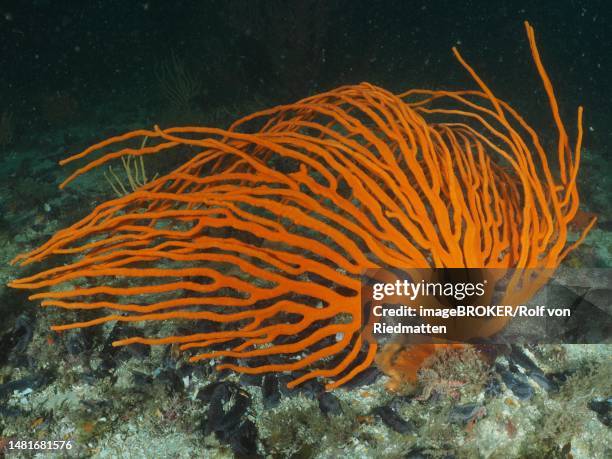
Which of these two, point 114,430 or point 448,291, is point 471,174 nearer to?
point 448,291

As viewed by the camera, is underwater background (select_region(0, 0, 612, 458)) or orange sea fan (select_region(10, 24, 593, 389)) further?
underwater background (select_region(0, 0, 612, 458))

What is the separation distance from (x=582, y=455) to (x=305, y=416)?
5.06 ft

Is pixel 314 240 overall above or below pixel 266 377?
above

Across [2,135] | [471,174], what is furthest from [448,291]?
[2,135]

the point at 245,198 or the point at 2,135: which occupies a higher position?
the point at 2,135

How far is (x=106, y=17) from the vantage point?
48250mm

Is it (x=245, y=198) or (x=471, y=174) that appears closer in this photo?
(x=245, y=198)

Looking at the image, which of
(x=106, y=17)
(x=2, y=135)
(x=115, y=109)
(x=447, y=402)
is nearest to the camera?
(x=447, y=402)

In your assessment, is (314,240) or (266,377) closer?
(314,240)

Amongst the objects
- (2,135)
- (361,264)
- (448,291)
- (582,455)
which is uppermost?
(2,135)

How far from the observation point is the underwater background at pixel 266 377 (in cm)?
231

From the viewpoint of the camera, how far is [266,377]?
2570 mm

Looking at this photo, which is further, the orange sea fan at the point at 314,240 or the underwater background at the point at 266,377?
the underwater background at the point at 266,377

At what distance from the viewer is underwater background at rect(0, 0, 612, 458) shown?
2.31m
